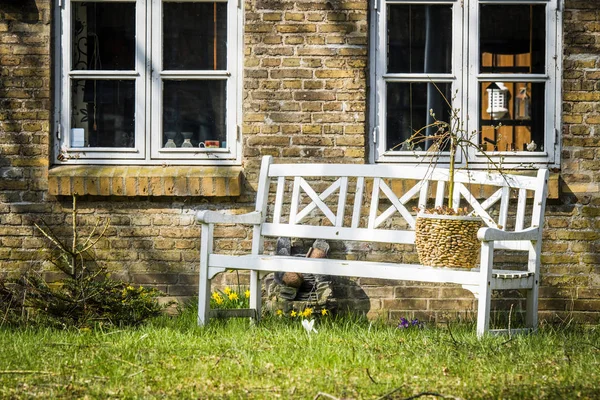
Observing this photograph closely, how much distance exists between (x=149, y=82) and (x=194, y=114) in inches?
15.2

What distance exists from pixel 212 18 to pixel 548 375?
11.7 feet

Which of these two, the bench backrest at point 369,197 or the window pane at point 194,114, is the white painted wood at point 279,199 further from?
the window pane at point 194,114

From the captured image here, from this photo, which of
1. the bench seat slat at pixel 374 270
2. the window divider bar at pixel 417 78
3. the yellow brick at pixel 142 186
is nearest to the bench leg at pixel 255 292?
the bench seat slat at pixel 374 270

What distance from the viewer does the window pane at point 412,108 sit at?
6227mm

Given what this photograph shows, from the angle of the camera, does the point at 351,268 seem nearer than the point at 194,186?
Yes

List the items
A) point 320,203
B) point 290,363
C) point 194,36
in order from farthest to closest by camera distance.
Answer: point 194,36
point 320,203
point 290,363

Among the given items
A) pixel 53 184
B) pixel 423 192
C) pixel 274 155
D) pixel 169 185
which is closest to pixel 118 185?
pixel 169 185

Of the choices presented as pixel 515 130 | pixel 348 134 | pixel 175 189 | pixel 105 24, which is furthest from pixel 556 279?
pixel 105 24

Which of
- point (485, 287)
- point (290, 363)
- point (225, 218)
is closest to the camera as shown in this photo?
point (290, 363)

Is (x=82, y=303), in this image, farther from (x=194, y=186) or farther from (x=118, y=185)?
(x=194, y=186)

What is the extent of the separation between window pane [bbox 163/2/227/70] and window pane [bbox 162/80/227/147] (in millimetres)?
134

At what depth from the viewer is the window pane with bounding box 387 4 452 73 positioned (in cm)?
623

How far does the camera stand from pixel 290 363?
13.5ft

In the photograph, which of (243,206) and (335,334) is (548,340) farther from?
(243,206)
